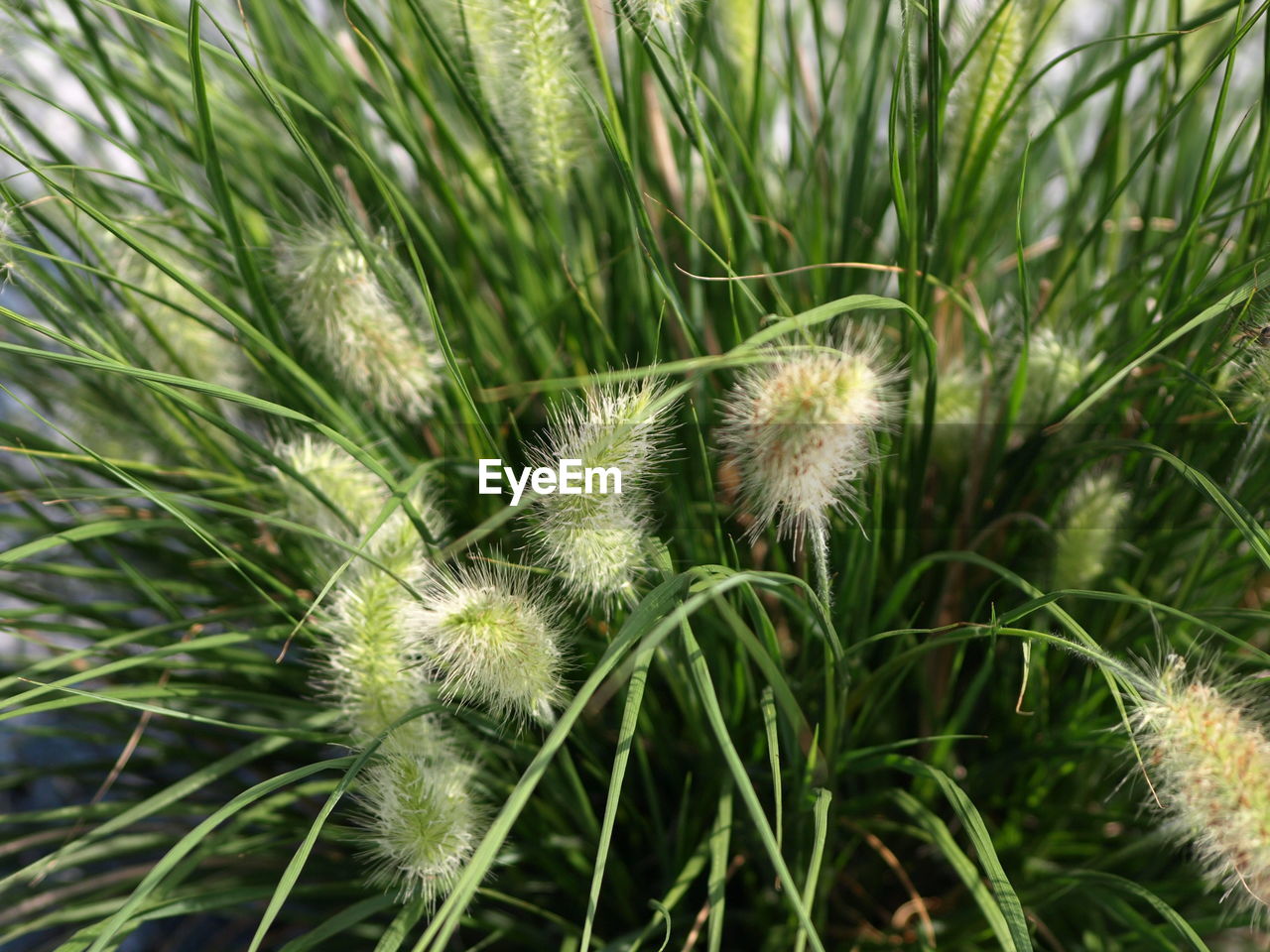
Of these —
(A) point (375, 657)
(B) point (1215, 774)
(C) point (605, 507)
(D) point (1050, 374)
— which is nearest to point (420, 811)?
(A) point (375, 657)

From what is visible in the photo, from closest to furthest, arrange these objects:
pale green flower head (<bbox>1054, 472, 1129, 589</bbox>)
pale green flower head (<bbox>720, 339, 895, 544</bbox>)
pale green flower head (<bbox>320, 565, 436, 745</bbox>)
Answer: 1. pale green flower head (<bbox>720, 339, 895, 544</bbox>)
2. pale green flower head (<bbox>320, 565, 436, 745</bbox>)
3. pale green flower head (<bbox>1054, 472, 1129, 589</bbox>)

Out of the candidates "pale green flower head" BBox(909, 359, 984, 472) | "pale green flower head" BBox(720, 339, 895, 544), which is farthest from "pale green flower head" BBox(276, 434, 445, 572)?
"pale green flower head" BBox(909, 359, 984, 472)

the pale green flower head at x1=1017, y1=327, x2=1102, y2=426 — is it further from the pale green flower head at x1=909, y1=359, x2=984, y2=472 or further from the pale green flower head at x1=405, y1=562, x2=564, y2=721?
the pale green flower head at x1=405, y1=562, x2=564, y2=721

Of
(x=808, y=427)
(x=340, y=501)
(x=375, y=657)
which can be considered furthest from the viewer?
(x=340, y=501)

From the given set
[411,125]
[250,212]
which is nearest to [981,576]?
[411,125]

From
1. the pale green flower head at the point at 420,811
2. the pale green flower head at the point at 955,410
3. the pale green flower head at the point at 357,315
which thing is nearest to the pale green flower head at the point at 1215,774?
the pale green flower head at the point at 955,410

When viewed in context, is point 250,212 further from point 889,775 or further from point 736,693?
point 889,775

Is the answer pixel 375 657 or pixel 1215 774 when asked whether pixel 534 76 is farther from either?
pixel 1215 774

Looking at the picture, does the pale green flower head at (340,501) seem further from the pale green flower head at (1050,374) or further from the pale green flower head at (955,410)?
the pale green flower head at (1050,374)
